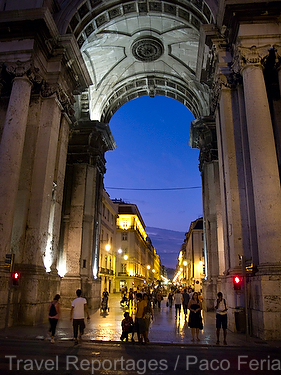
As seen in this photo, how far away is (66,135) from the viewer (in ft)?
59.9

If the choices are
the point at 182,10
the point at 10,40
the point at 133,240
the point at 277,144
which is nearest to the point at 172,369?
the point at 277,144

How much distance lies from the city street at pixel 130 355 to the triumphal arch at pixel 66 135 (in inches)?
62.7

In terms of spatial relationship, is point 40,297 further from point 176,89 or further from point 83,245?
point 176,89

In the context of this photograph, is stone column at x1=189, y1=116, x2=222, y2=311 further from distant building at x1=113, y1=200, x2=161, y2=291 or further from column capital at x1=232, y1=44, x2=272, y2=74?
distant building at x1=113, y1=200, x2=161, y2=291

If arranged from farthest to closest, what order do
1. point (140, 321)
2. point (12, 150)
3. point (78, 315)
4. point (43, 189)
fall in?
point (43, 189) < point (12, 150) < point (140, 321) < point (78, 315)

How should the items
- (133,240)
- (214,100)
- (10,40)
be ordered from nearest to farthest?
1. (10,40)
2. (214,100)
3. (133,240)

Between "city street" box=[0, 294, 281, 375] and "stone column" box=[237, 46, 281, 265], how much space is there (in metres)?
3.33

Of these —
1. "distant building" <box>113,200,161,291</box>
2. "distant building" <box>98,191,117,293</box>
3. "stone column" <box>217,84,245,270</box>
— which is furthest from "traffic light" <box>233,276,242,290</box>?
"distant building" <box>113,200,161,291</box>

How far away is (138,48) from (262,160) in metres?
17.1

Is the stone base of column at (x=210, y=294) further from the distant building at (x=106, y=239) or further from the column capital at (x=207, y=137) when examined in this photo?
the distant building at (x=106, y=239)

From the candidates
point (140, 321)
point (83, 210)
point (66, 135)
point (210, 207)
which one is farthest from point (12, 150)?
point (210, 207)

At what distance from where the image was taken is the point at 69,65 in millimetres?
17281

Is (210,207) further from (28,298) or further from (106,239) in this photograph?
(106,239)

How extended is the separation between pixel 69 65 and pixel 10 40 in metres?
3.22
